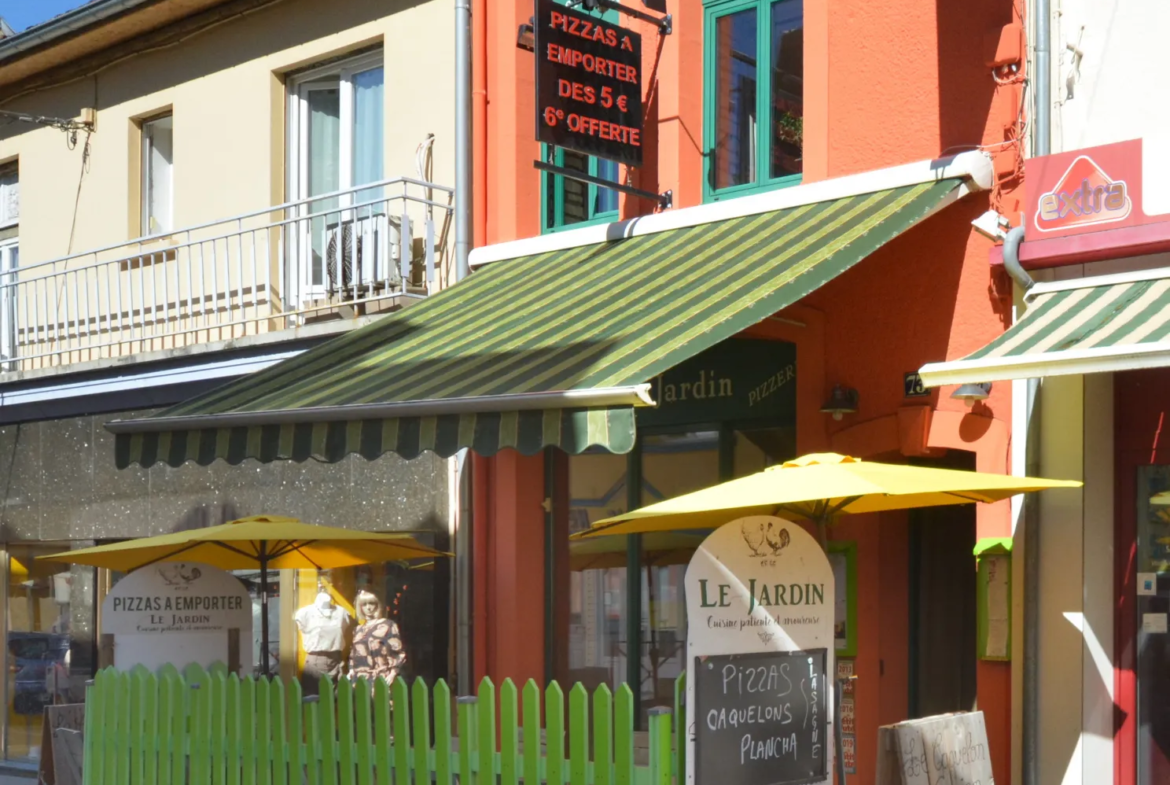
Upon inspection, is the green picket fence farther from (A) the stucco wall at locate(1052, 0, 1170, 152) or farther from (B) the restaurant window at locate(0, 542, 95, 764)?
(B) the restaurant window at locate(0, 542, 95, 764)

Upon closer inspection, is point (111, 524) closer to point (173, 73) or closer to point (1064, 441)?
point (173, 73)

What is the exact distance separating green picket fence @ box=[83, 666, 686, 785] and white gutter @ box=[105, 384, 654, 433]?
1355mm

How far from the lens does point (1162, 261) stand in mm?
8398

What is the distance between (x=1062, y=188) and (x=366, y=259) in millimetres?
5482

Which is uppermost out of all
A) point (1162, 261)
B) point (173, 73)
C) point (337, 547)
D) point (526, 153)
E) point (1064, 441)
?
point (173, 73)

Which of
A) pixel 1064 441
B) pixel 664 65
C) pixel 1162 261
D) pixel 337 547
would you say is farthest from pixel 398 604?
pixel 1162 261

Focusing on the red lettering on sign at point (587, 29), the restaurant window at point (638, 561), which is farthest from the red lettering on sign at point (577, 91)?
the restaurant window at point (638, 561)

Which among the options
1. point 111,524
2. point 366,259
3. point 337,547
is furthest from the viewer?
point 111,524

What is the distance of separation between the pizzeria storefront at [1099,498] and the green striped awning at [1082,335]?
0.03m

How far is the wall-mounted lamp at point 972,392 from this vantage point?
29.0 feet

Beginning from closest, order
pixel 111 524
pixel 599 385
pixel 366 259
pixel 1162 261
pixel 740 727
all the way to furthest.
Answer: pixel 740 727, pixel 599 385, pixel 1162 261, pixel 366 259, pixel 111 524

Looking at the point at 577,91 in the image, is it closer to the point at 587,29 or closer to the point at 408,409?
the point at 587,29

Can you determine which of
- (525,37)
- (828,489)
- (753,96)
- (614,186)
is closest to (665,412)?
(614,186)

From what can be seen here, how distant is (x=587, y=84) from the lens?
424 inches
